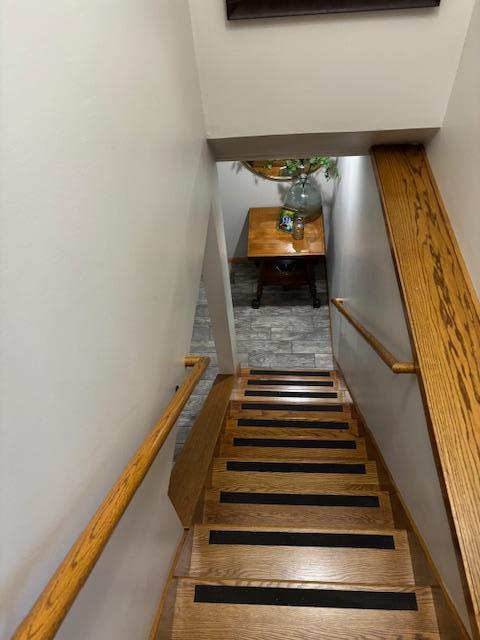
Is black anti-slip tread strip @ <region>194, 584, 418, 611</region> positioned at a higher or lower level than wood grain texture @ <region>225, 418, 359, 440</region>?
lower

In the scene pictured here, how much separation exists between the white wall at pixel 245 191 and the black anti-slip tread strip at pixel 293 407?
287 centimetres

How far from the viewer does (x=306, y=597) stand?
1517 mm

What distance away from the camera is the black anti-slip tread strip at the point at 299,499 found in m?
2.07

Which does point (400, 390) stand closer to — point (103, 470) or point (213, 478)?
point (213, 478)

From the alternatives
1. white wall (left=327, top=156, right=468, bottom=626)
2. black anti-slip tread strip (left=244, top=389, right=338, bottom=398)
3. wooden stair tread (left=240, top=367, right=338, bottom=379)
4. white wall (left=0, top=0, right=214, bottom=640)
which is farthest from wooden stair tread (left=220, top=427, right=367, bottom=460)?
wooden stair tread (left=240, top=367, right=338, bottom=379)

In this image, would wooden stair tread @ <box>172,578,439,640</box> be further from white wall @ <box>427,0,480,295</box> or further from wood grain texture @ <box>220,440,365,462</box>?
white wall @ <box>427,0,480,295</box>

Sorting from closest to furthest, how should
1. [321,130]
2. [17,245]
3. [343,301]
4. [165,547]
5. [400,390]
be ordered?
[17,245], [165,547], [400,390], [321,130], [343,301]

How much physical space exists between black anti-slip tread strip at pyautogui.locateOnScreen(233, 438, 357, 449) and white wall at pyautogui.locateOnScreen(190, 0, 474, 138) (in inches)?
73.9

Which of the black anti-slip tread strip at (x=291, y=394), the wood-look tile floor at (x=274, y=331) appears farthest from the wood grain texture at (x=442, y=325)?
the wood-look tile floor at (x=274, y=331)

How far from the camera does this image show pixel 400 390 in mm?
1831

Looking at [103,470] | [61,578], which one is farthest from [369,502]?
[61,578]

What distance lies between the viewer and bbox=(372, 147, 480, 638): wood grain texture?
1187 millimetres

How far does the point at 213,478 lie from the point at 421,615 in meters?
1.15

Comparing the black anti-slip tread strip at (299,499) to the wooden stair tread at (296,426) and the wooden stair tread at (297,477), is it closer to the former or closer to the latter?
the wooden stair tread at (297,477)
